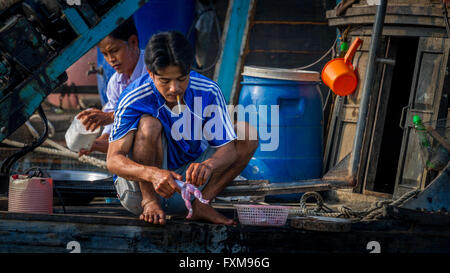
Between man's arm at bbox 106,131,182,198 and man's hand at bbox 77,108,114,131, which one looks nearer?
man's arm at bbox 106,131,182,198

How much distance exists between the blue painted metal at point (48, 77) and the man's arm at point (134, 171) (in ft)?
2.45

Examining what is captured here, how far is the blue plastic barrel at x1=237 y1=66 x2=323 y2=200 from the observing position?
5.50 metres

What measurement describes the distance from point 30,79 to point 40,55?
169 millimetres

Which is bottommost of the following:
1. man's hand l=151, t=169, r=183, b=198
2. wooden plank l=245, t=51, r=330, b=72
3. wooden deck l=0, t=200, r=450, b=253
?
wooden deck l=0, t=200, r=450, b=253

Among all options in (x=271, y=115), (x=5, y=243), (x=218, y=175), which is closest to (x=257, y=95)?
(x=271, y=115)

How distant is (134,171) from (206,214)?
1.61 feet

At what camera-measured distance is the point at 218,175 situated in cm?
367

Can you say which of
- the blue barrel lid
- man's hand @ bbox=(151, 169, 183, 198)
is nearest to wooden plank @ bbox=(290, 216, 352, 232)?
man's hand @ bbox=(151, 169, 183, 198)

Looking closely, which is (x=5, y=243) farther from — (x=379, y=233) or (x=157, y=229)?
(x=379, y=233)

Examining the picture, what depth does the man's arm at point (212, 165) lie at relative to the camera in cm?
331

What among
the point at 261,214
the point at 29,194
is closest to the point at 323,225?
the point at 261,214

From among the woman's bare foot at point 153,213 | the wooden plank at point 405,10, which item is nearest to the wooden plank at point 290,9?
the wooden plank at point 405,10

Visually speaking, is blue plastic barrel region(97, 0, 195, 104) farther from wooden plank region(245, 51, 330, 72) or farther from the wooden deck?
the wooden deck

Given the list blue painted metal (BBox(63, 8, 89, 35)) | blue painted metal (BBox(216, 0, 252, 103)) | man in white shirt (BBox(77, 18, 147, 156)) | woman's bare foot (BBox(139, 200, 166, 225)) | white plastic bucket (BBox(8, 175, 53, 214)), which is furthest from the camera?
blue painted metal (BBox(216, 0, 252, 103))
